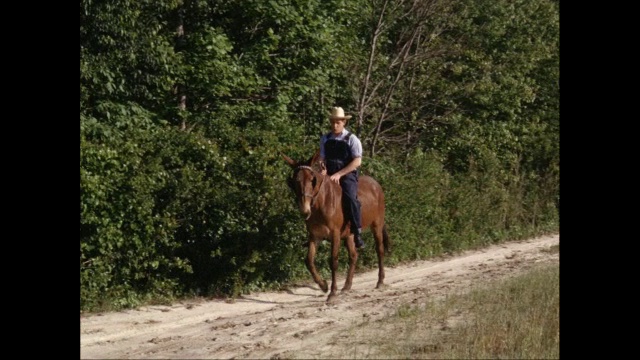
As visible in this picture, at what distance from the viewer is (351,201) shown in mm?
14562

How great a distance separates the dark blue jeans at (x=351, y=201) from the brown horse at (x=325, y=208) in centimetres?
11

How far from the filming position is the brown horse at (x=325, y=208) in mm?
13289

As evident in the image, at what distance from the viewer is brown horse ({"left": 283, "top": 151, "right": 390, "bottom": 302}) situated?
13289mm

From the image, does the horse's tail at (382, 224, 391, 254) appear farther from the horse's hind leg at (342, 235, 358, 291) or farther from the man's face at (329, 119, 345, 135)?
the man's face at (329, 119, 345, 135)

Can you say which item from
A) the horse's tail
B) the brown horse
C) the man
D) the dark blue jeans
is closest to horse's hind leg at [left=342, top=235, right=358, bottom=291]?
the brown horse

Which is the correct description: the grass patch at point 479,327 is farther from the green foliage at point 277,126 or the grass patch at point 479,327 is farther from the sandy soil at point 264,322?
the green foliage at point 277,126

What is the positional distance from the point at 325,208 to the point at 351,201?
0.73m

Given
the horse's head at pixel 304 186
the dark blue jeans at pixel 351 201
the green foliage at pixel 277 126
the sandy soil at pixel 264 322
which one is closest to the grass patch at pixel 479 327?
the sandy soil at pixel 264 322

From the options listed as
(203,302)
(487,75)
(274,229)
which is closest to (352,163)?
(274,229)

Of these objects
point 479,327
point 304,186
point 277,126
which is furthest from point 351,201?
point 277,126

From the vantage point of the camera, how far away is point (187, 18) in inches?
773

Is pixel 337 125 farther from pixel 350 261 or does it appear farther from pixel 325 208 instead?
pixel 350 261
